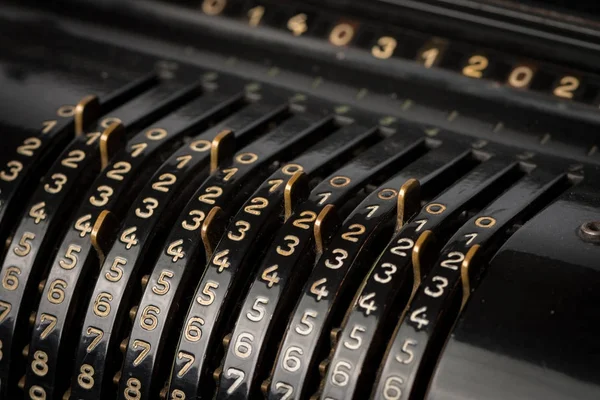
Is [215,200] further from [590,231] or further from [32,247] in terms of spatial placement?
[590,231]

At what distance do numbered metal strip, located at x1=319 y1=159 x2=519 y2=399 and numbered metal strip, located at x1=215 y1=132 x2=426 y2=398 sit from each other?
8cm

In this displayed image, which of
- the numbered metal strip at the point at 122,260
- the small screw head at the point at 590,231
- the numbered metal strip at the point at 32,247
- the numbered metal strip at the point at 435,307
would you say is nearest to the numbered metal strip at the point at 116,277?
the numbered metal strip at the point at 122,260

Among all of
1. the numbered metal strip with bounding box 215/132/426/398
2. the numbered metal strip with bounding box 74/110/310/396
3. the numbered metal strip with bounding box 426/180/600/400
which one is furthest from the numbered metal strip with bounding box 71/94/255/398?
the numbered metal strip with bounding box 426/180/600/400

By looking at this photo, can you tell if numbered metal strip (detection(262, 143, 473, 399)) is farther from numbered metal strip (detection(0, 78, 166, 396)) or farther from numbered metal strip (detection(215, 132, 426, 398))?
numbered metal strip (detection(0, 78, 166, 396))

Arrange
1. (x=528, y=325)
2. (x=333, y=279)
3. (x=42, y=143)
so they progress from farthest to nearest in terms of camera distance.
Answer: (x=42, y=143)
(x=333, y=279)
(x=528, y=325)

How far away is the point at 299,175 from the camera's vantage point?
152 cm

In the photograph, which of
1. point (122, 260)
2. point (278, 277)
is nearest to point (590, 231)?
point (278, 277)

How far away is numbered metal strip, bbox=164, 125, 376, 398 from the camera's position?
143 cm

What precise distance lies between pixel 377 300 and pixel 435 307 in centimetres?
7

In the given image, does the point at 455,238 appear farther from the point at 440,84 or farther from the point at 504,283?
the point at 440,84

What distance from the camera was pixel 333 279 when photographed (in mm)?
1411

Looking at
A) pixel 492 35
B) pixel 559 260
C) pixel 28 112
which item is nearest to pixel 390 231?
pixel 559 260

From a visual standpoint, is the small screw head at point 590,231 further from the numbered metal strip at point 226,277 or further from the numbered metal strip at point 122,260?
the numbered metal strip at point 122,260

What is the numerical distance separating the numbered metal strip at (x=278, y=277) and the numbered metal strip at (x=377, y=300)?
3.3 inches
